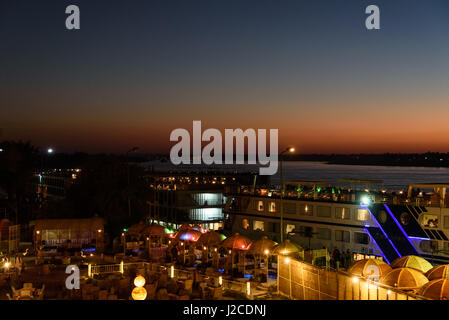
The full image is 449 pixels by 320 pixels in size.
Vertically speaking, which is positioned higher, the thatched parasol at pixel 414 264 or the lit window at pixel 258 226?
the thatched parasol at pixel 414 264

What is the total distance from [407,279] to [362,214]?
1141cm

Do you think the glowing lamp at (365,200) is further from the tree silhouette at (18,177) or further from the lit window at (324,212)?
the tree silhouette at (18,177)

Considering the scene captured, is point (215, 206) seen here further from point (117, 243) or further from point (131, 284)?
point (131, 284)

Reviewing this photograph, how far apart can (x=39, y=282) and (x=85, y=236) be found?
1058 centimetres

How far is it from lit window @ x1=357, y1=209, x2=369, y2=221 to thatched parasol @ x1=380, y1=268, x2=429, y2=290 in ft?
35.5

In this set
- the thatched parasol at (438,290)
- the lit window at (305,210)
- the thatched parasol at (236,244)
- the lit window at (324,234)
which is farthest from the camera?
the lit window at (305,210)

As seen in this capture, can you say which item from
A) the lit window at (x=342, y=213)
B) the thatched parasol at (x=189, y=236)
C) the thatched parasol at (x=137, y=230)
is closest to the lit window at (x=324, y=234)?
the lit window at (x=342, y=213)

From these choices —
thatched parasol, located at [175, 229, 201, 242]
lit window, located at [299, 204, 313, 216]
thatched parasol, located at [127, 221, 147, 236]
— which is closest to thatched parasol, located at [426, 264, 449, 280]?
lit window, located at [299, 204, 313, 216]

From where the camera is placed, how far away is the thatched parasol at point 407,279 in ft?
53.6

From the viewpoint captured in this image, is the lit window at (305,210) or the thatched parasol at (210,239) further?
the lit window at (305,210)

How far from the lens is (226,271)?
23.2 meters

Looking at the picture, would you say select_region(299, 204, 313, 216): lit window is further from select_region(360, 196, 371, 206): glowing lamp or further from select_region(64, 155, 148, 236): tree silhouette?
select_region(64, 155, 148, 236): tree silhouette

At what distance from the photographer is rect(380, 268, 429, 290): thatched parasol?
53.6ft

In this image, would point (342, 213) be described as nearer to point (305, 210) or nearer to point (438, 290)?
point (305, 210)
